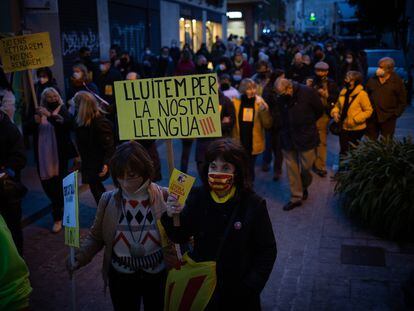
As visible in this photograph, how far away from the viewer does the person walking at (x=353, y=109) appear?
812 cm

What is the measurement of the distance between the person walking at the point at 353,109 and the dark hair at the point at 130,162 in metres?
5.30

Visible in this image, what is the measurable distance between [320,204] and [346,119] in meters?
1.59

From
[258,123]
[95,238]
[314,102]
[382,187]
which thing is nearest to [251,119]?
[258,123]

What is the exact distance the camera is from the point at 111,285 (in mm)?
3479

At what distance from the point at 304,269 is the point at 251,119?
299 cm

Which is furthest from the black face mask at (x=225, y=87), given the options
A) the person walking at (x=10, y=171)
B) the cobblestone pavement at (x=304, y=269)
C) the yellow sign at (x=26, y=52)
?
the person walking at (x=10, y=171)

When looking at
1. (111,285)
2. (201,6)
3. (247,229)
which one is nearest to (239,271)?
(247,229)

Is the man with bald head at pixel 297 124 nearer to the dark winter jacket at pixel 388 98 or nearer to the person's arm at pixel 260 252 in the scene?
the dark winter jacket at pixel 388 98

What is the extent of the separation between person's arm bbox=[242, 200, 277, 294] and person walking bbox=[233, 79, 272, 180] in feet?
15.3

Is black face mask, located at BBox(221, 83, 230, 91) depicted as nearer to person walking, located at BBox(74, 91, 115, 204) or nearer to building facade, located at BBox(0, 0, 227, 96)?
person walking, located at BBox(74, 91, 115, 204)

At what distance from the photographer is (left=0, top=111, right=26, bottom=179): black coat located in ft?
15.9

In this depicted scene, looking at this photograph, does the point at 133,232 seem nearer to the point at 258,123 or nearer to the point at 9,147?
the point at 9,147

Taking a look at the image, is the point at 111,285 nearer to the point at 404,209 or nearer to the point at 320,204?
the point at 404,209

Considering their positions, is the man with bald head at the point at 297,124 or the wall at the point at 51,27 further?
the wall at the point at 51,27
